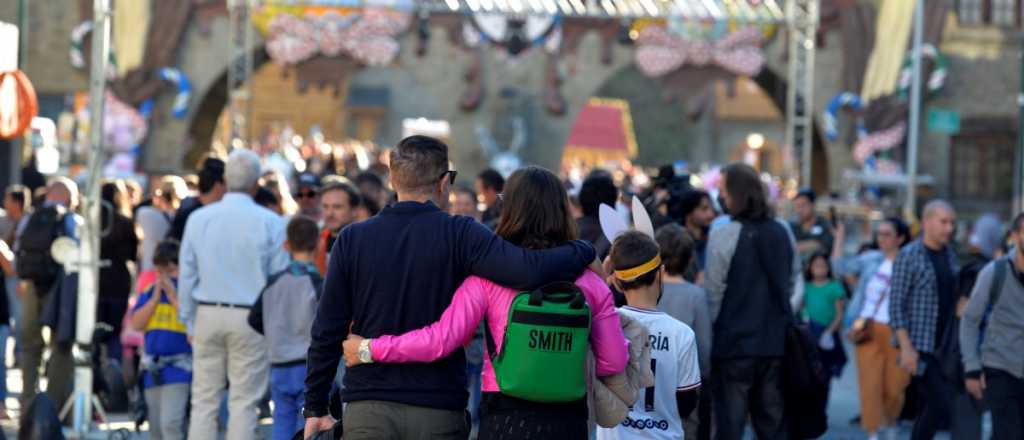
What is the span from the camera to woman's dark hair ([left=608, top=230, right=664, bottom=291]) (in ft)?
20.1

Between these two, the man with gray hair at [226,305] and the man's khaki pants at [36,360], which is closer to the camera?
the man with gray hair at [226,305]

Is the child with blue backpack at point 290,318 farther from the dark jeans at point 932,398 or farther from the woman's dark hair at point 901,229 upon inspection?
the woman's dark hair at point 901,229

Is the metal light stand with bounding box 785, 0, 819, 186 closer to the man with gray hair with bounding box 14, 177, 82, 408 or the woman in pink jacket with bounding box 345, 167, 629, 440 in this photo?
the man with gray hair with bounding box 14, 177, 82, 408

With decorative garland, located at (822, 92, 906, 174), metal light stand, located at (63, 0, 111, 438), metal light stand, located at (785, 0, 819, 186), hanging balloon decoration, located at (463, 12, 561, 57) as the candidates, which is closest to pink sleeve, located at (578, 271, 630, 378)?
metal light stand, located at (63, 0, 111, 438)

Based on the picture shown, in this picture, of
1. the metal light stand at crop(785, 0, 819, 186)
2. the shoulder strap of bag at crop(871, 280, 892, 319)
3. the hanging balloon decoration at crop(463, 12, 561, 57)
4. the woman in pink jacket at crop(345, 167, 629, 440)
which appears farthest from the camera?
the hanging balloon decoration at crop(463, 12, 561, 57)

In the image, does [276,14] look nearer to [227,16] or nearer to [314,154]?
[227,16]

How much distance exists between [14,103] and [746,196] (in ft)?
17.6

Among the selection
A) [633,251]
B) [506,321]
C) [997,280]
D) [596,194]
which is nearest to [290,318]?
[596,194]

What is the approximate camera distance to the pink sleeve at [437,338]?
5.16 m

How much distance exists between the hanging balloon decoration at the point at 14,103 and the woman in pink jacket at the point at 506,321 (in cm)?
672

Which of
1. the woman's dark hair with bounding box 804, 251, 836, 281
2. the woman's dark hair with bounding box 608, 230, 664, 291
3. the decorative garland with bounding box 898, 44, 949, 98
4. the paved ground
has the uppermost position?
the decorative garland with bounding box 898, 44, 949, 98

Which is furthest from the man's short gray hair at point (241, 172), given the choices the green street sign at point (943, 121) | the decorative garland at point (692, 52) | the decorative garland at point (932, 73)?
the decorative garland at point (932, 73)

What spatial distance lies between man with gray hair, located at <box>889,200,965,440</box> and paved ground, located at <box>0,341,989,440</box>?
2103mm

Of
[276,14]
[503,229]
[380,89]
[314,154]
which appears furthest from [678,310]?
[380,89]
